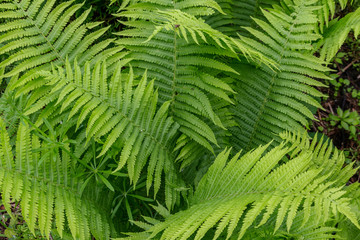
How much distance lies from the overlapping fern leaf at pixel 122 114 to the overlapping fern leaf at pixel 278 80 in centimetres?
51

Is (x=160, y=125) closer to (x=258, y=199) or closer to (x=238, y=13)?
(x=258, y=199)

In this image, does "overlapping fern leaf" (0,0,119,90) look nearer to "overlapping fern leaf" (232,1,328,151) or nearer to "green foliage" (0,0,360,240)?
"green foliage" (0,0,360,240)

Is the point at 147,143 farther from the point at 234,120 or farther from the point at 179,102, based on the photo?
the point at 234,120

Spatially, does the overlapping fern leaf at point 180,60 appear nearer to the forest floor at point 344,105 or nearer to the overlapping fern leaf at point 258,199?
the overlapping fern leaf at point 258,199

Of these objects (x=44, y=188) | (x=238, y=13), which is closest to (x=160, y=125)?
(x=44, y=188)

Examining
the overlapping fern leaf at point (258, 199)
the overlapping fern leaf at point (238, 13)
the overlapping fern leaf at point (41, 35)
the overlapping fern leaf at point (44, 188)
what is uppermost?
the overlapping fern leaf at point (238, 13)

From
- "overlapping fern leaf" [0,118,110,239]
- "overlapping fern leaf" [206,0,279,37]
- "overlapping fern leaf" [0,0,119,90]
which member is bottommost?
"overlapping fern leaf" [0,118,110,239]

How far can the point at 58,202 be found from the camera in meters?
1.52

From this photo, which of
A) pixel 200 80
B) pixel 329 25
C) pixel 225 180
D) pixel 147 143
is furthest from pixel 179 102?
pixel 329 25

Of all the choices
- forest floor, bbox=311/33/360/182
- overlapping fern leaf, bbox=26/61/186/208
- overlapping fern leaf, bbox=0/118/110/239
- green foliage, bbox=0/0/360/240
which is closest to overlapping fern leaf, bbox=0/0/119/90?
green foliage, bbox=0/0/360/240

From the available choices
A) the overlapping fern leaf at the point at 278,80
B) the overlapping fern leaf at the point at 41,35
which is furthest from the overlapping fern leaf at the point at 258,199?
the overlapping fern leaf at the point at 41,35

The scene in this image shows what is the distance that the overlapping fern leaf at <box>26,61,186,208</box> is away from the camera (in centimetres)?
160

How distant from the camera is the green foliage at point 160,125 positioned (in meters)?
1.48

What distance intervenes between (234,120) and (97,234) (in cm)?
102
